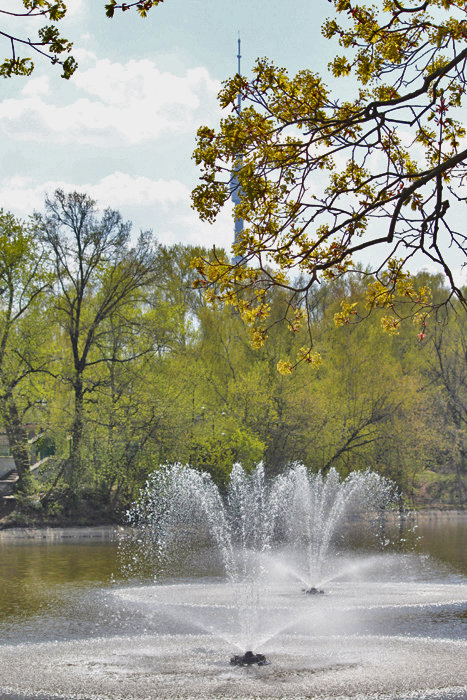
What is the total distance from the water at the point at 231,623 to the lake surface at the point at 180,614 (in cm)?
3

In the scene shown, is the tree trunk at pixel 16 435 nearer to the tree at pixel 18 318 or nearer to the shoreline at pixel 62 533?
the tree at pixel 18 318

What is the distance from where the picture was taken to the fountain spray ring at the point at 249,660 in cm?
911

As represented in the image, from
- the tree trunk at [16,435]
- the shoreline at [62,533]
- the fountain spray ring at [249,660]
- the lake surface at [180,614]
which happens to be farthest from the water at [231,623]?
the tree trunk at [16,435]

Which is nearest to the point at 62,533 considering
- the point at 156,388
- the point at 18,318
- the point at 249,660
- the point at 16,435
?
the point at 16,435

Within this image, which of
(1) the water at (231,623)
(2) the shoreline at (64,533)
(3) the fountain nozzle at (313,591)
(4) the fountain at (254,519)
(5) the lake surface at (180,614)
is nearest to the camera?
(1) the water at (231,623)

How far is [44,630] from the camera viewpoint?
10984 mm

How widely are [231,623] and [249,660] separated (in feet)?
7.48

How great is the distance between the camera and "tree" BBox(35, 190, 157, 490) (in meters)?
26.8

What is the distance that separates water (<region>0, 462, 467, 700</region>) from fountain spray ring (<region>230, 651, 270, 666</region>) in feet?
0.42

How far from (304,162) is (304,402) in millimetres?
22053

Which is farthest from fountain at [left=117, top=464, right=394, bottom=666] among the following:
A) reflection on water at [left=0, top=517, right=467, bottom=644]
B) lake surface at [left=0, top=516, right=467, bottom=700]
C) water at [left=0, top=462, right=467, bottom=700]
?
reflection on water at [left=0, top=517, right=467, bottom=644]

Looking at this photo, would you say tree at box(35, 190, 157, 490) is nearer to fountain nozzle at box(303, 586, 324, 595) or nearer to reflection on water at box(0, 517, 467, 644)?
reflection on water at box(0, 517, 467, 644)

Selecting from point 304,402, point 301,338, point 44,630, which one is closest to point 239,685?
point 44,630

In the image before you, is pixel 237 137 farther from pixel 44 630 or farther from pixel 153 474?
pixel 153 474
